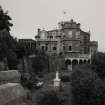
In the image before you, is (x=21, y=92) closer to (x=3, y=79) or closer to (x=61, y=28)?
(x=3, y=79)

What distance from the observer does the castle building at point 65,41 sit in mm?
45375

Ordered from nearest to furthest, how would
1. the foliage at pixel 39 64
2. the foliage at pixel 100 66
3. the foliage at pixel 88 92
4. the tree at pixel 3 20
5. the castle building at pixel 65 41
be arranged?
the foliage at pixel 88 92
the foliage at pixel 100 66
the tree at pixel 3 20
the foliage at pixel 39 64
the castle building at pixel 65 41

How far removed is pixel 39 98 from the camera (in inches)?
714

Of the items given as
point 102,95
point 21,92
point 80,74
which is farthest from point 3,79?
point 80,74

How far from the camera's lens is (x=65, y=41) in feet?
154

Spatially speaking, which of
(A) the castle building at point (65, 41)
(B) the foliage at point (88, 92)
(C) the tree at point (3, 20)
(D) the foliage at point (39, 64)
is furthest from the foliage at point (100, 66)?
(C) the tree at point (3, 20)

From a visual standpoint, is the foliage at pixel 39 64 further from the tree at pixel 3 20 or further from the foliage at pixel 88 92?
the foliage at pixel 88 92

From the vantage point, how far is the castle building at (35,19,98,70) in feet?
149

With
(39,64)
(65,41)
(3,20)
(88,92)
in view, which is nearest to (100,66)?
(39,64)

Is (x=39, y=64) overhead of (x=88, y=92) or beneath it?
overhead

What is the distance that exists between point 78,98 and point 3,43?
9.83m

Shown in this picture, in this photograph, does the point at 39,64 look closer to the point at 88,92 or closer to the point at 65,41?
the point at 88,92

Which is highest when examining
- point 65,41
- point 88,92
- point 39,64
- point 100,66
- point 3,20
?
point 3,20

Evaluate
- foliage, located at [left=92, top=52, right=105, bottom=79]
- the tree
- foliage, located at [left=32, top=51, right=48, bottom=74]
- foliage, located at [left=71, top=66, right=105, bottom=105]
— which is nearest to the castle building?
foliage, located at [left=32, top=51, right=48, bottom=74]
